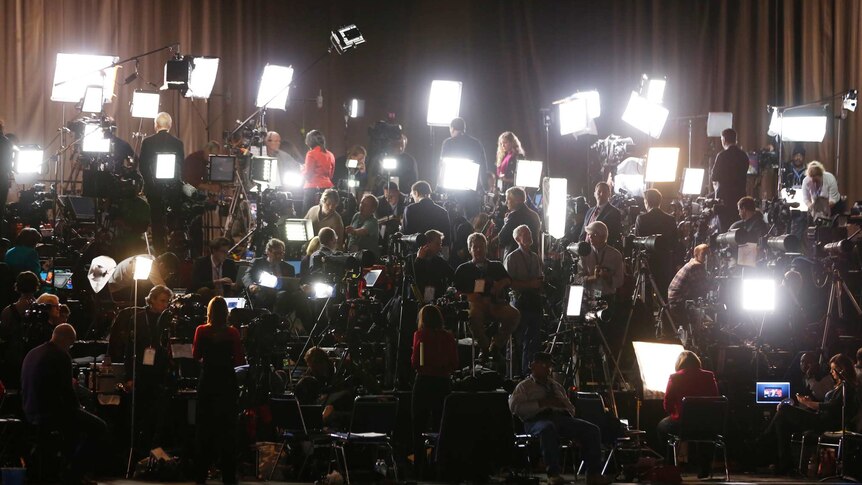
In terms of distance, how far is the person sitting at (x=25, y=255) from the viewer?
36.3 feet

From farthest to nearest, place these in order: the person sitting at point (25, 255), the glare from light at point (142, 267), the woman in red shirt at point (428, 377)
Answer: the person sitting at point (25, 255) → the glare from light at point (142, 267) → the woman in red shirt at point (428, 377)

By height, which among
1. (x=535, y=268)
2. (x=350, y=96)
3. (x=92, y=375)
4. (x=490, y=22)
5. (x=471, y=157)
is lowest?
(x=92, y=375)

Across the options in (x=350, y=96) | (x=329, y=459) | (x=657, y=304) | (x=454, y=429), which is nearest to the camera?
(x=454, y=429)

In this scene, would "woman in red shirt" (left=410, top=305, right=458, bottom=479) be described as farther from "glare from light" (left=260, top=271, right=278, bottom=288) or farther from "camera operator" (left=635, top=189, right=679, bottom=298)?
"camera operator" (left=635, top=189, right=679, bottom=298)

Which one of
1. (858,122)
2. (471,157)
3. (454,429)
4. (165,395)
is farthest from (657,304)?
(858,122)

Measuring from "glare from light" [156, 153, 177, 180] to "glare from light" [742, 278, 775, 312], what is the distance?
6367 millimetres

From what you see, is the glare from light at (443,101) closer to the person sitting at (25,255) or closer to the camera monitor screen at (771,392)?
the person sitting at (25,255)

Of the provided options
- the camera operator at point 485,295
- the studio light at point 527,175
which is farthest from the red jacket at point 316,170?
the camera operator at point 485,295

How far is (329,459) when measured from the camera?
9.05 meters

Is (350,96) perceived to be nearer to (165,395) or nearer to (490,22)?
(490,22)

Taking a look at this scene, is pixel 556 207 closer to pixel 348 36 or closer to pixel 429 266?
pixel 429 266

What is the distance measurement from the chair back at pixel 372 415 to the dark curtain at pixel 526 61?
26.9 ft

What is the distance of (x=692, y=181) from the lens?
14.9 m

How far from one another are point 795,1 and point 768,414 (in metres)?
8.84
